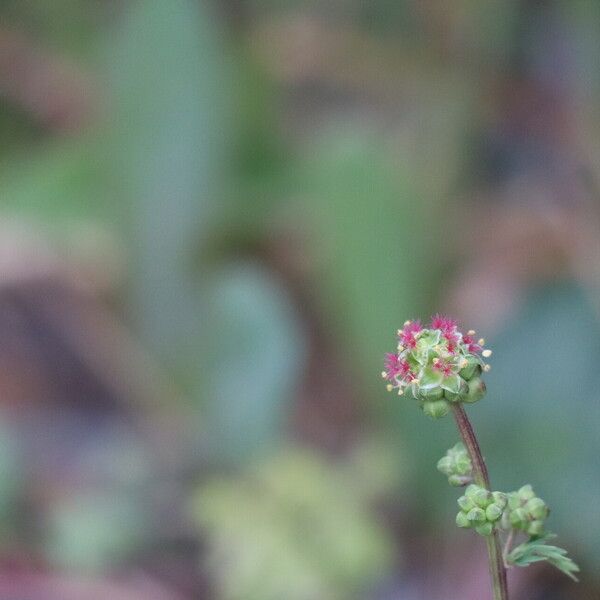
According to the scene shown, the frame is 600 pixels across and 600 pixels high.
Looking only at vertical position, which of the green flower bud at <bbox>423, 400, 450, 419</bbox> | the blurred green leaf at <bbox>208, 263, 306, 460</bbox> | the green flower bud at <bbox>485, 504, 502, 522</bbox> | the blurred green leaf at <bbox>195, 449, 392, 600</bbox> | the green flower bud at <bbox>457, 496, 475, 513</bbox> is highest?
the blurred green leaf at <bbox>208, 263, 306, 460</bbox>

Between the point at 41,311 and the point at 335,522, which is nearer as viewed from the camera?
the point at 335,522

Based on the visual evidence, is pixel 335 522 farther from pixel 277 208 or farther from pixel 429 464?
pixel 277 208

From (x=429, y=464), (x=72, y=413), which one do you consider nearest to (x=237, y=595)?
(x=429, y=464)

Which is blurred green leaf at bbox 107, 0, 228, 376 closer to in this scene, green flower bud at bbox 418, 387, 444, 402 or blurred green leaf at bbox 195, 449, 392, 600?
blurred green leaf at bbox 195, 449, 392, 600

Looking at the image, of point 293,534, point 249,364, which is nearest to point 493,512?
point 293,534

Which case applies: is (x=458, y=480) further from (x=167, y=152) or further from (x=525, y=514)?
(x=167, y=152)

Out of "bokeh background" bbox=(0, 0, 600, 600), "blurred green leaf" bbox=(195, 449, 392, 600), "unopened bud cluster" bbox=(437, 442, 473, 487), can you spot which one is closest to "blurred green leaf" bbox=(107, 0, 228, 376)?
"bokeh background" bbox=(0, 0, 600, 600)

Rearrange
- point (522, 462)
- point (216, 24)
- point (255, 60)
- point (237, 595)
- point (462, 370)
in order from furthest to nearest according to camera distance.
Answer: point (255, 60) < point (216, 24) < point (522, 462) < point (237, 595) < point (462, 370)
